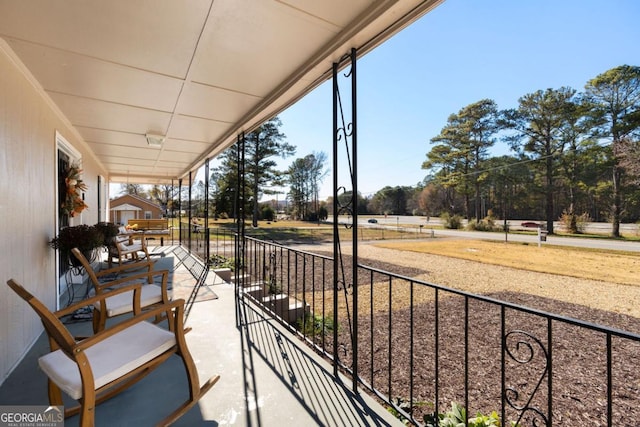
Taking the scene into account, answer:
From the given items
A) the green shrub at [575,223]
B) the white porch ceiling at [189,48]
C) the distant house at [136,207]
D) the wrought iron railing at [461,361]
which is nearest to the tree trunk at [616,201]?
the green shrub at [575,223]

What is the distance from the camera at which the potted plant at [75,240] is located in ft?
8.64

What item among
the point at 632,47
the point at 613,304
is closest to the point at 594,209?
the point at 632,47

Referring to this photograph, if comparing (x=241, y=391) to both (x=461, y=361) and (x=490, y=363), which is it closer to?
(x=461, y=361)

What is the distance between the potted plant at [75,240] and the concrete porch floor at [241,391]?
2.74 feet

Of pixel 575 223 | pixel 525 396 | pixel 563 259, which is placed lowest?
pixel 563 259

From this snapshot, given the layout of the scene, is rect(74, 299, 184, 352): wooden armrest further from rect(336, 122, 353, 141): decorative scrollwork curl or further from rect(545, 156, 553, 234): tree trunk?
rect(545, 156, 553, 234): tree trunk

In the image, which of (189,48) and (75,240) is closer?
(189,48)

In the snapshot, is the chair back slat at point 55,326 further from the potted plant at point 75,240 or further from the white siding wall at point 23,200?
the potted plant at point 75,240

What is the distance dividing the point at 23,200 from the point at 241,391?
213 centimetres

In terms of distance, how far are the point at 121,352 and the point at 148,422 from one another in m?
0.39

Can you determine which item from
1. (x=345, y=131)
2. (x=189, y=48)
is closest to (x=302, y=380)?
(x=345, y=131)

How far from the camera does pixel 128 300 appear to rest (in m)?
1.97

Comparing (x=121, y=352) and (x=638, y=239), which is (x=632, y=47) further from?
(x=121, y=352)

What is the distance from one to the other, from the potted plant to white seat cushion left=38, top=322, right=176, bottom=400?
1.87 metres
